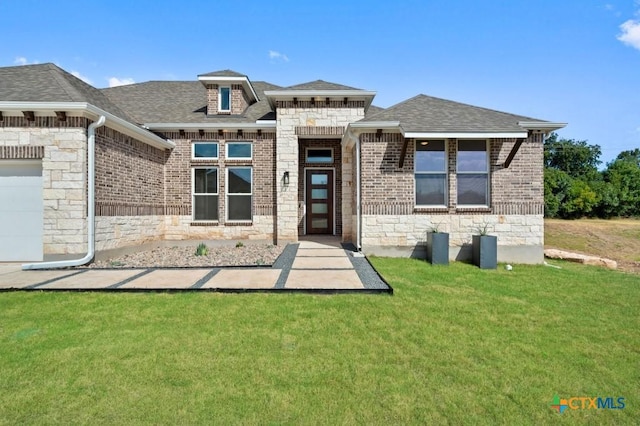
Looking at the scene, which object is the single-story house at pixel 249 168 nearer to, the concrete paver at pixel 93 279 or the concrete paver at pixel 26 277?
the concrete paver at pixel 26 277

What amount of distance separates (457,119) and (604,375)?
6995mm

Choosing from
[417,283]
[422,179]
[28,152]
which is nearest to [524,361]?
[417,283]

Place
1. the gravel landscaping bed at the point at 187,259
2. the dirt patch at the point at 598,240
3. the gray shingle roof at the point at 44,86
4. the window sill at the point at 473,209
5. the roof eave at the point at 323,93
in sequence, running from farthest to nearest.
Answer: the dirt patch at the point at 598,240 → the roof eave at the point at 323,93 → the window sill at the point at 473,209 → the gravel landscaping bed at the point at 187,259 → the gray shingle roof at the point at 44,86

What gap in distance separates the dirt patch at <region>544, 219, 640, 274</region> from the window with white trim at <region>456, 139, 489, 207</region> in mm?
9504

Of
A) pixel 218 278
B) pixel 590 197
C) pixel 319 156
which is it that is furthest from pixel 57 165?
pixel 590 197

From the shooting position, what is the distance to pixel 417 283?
5586mm

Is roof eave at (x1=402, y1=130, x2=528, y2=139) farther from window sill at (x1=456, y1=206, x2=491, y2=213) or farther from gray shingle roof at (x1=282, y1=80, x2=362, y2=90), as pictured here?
gray shingle roof at (x1=282, y1=80, x2=362, y2=90)

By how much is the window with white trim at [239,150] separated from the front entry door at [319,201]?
247 centimetres

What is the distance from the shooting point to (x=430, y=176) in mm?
8375

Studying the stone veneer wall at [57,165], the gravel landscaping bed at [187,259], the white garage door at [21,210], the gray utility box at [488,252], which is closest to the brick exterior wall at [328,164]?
the gravel landscaping bed at [187,259]

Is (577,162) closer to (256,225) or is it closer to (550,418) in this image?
(256,225)

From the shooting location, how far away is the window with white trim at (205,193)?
33.9 feet

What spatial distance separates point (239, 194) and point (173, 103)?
4695 millimetres

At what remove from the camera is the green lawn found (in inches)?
86.9
